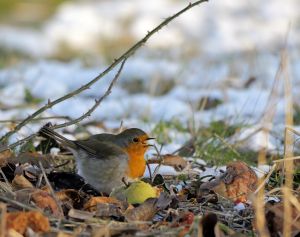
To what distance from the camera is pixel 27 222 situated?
3.18 m

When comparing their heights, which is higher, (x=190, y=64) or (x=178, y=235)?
(x=190, y=64)

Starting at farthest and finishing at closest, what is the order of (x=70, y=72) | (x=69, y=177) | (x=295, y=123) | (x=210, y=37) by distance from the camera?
(x=210, y=37), (x=70, y=72), (x=295, y=123), (x=69, y=177)

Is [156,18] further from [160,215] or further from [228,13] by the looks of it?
[160,215]

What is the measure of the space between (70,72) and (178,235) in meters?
6.57

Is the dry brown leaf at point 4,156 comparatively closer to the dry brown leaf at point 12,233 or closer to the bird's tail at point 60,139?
the bird's tail at point 60,139

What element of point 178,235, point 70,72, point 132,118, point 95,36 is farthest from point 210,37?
point 178,235

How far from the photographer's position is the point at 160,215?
374cm

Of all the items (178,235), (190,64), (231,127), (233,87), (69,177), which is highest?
(190,64)

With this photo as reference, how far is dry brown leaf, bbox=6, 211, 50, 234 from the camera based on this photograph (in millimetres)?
3172

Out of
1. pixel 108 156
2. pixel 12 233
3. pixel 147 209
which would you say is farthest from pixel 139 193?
pixel 108 156

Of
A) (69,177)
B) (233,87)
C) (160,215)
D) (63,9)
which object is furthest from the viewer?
(63,9)

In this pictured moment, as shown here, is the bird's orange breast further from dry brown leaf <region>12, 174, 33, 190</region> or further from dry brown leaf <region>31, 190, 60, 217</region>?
dry brown leaf <region>31, 190, 60, 217</region>

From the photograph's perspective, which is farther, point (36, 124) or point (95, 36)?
point (95, 36)

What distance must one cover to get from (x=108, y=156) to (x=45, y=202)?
1.45 meters
